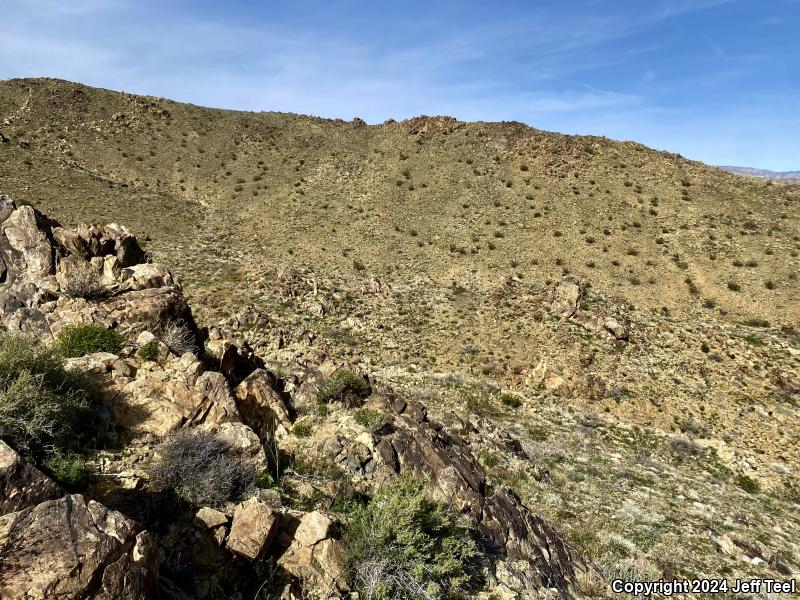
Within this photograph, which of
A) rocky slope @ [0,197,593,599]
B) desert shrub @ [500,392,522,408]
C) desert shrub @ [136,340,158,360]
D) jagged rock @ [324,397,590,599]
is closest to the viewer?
rocky slope @ [0,197,593,599]

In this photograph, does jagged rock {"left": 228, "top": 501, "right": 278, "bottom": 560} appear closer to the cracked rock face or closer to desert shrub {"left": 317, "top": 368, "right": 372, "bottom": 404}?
desert shrub {"left": 317, "top": 368, "right": 372, "bottom": 404}

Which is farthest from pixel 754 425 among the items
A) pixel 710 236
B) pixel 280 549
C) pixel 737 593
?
pixel 280 549

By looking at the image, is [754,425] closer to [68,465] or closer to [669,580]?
[669,580]

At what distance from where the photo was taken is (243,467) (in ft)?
26.6

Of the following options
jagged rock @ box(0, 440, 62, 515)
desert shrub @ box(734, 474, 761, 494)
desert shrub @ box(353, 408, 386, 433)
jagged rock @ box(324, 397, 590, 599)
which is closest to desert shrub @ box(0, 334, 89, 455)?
jagged rock @ box(0, 440, 62, 515)

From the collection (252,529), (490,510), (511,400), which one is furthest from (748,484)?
(252,529)

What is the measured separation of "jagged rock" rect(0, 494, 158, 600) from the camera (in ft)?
15.2

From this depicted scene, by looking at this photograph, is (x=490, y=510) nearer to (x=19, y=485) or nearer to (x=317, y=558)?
(x=317, y=558)

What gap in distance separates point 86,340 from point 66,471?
471cm

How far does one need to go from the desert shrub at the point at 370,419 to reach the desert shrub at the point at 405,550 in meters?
2.66

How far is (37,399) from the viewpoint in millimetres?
7438

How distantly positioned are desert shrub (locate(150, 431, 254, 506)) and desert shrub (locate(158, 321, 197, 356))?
4.13 metres

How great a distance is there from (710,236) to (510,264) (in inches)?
655

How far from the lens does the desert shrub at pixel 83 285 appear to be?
1308 centimetres
